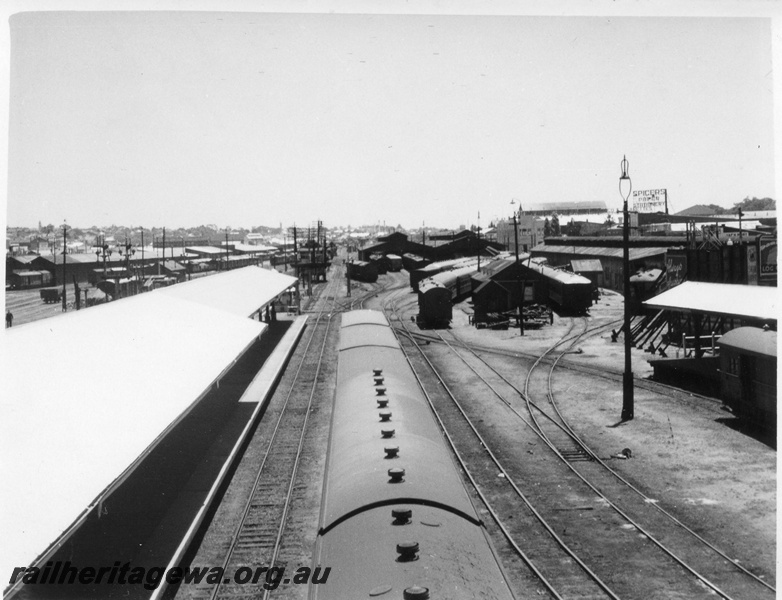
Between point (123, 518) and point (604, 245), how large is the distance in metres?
66.2

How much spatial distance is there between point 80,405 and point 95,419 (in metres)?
0.65

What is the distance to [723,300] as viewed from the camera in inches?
974

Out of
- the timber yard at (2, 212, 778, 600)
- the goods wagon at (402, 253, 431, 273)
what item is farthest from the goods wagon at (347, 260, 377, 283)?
the timber yard at (2, 212, 778, 600)

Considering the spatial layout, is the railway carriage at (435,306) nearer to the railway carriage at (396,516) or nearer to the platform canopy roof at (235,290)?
the platform canopy roof at (235,290)

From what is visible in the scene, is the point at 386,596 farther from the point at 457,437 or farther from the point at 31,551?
the point at 457,437

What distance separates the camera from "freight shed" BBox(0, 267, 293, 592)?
867cm

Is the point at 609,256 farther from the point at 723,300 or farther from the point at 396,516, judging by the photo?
the point at 396,516

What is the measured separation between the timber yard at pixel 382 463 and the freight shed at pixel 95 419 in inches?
2.2

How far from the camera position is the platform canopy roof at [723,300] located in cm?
2170

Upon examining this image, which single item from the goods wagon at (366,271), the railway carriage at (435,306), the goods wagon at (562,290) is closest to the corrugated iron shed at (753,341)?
the railway carriage at (435,306)

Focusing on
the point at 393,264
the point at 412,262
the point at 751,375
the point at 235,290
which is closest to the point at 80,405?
the point at 751,375

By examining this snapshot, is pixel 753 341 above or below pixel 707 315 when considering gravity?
below

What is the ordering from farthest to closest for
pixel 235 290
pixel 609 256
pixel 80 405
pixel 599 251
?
pixel 599 251, pixel 609 256, pixel 235 290, pixel 80 405

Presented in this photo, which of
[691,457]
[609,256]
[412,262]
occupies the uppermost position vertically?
[412,262]
